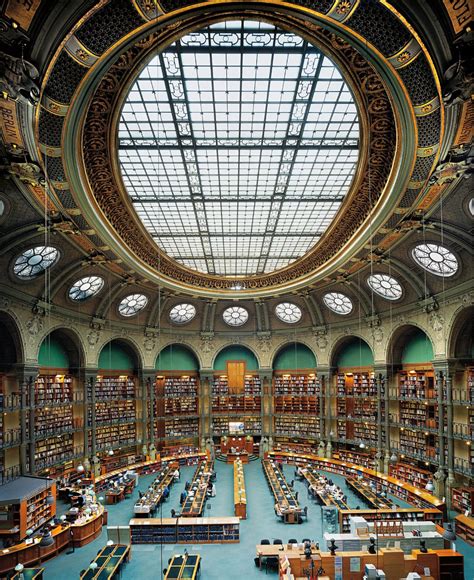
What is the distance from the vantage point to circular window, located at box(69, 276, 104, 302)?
21.3 meters

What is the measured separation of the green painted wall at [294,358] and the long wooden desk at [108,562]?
1827 cm

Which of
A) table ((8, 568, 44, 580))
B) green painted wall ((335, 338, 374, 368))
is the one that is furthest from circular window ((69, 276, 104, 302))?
green painted wall ((335, 338, 374, 368))

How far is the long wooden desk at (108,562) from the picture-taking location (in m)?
12.3

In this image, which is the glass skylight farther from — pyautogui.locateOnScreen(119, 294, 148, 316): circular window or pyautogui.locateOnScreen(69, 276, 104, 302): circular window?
pyautogui.locateOnScreen(119, 294, 148, 316): circular window

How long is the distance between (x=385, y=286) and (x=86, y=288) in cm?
1444

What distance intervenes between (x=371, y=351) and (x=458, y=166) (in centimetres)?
1666

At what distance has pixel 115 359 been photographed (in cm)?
2761

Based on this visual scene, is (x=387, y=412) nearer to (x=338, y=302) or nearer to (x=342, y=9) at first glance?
(x=338, y=302)

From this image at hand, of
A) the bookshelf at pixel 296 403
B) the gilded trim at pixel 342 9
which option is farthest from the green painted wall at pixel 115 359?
the gilded trim at pixel 342 9

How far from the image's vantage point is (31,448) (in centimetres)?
1869

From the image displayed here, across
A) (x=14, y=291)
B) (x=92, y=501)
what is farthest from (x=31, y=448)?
(x=14, y=291)

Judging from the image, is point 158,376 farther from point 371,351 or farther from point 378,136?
point 378,136

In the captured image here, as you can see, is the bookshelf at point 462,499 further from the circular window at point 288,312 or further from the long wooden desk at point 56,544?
the long wooden desk at point 56,544

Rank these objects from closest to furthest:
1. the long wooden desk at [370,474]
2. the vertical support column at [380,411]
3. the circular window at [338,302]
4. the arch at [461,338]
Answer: the long wooden desk at [370,474] < the arch at [461,338] < the vertical support column at [380,411] < the circular window at [338,302]
